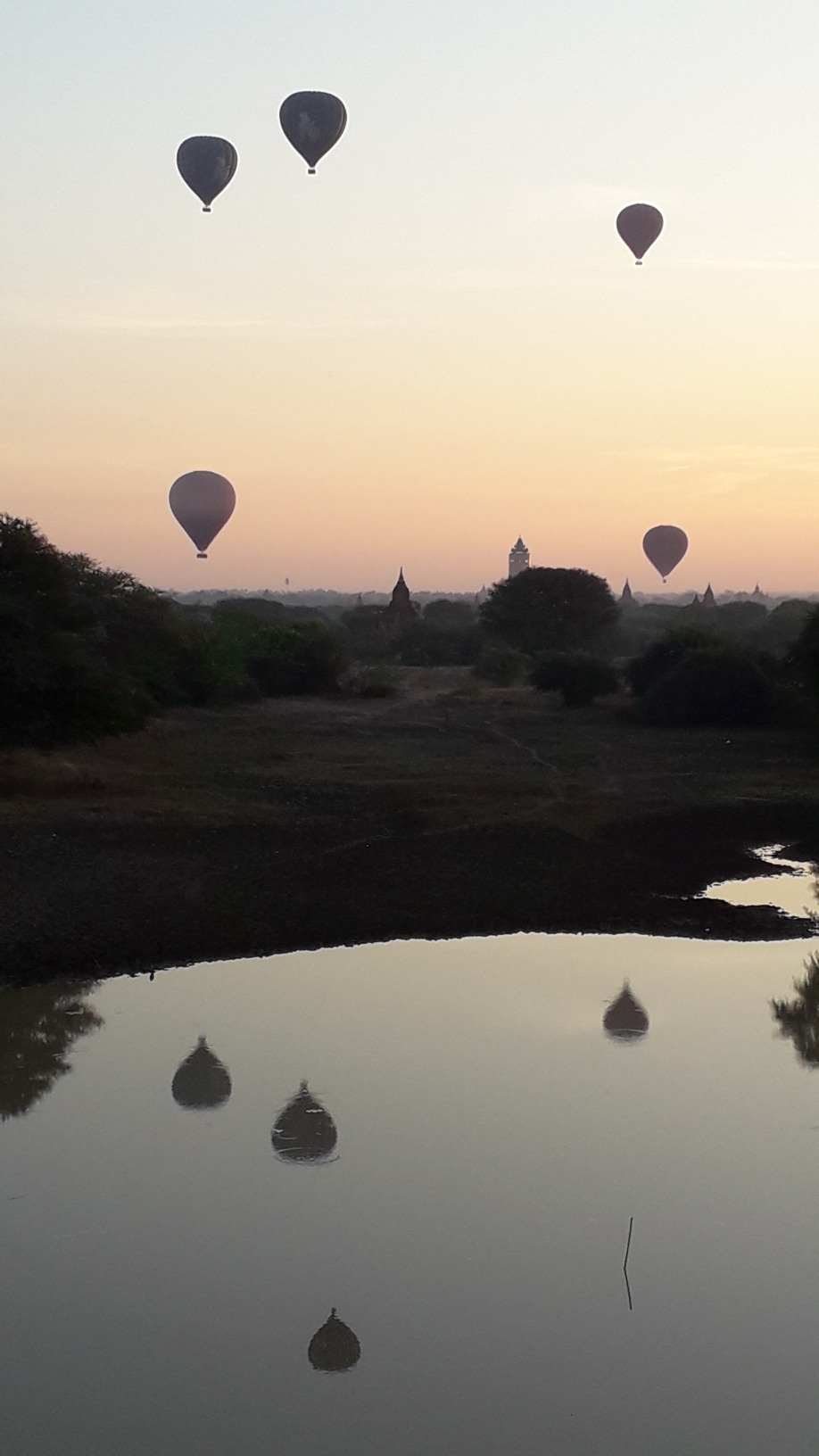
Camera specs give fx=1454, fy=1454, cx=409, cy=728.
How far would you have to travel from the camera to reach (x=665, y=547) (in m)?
55.0

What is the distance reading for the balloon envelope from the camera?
3144 cm

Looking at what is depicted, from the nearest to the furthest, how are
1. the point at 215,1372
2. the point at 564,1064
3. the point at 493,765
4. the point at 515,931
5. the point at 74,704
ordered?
the point at 215,1372, the point at 564,1064, the point at 515,931, the point at 74,704, the point at 493,765

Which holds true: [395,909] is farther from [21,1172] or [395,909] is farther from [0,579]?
[0,579]

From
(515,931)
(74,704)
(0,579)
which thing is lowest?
(515,931)

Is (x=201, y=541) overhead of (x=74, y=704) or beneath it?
overhead

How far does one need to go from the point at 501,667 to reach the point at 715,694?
17.9 meters

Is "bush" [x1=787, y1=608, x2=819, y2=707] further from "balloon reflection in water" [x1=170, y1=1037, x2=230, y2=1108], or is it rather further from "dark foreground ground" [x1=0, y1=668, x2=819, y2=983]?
"balloon reflection in water" [x1=170, y1=1037, x2=230, y2=1108]

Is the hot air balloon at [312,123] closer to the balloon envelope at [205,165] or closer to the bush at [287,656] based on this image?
the balloon envelope at [205,165]

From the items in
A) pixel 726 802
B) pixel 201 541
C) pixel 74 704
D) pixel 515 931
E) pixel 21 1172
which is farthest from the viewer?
pixel 201 541

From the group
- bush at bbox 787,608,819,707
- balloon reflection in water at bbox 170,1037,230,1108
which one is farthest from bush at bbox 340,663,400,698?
balloon reflection in water at bbox 170,1037,230,1108

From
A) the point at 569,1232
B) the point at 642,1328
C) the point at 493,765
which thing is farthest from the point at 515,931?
the point at 493,765

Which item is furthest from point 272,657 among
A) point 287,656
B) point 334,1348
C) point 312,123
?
point 334,1348

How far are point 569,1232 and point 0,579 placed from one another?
730 inches

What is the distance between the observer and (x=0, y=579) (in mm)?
23797
